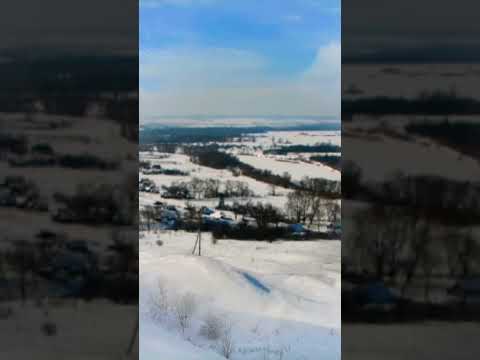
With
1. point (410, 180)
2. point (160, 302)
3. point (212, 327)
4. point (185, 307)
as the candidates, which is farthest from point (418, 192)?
point (160, 302)

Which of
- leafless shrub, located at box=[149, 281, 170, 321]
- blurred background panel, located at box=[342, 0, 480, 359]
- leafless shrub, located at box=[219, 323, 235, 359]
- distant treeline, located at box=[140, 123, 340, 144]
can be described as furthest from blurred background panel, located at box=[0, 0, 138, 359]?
distant treeline, located at box=[140, 123, 340, 144]

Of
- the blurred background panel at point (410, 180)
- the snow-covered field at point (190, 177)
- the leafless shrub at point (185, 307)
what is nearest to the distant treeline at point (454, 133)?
the blurred background panel at point (410, 180)

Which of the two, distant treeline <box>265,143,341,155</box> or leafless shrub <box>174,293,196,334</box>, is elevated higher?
distant treeline <box>265,143,341,155</box>

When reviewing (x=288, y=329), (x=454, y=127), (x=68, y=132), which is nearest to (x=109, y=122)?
(x=68, y=132)

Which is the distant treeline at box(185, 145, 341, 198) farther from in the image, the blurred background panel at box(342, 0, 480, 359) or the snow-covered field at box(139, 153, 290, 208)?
the blurred background panel at box(342, 0, 480, 359)

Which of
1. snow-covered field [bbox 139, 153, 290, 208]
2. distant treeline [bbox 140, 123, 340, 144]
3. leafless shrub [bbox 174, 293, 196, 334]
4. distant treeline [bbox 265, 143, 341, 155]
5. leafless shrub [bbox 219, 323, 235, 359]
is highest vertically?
distant treeline [bbox 140, 123, 340, 144]

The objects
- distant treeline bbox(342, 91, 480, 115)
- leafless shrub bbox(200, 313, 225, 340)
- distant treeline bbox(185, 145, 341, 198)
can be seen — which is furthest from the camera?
distant treeline bbox(185, 145, 341, 198)
